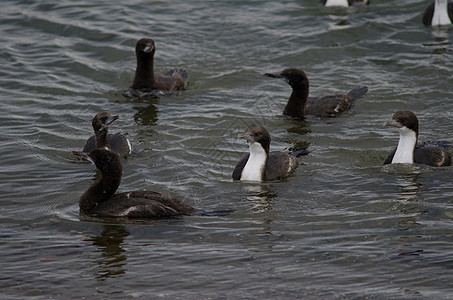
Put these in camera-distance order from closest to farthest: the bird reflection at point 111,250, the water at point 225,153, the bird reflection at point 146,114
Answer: the water at point 225,153 → the bird reflection at point 111,250 → the bird reflection at point 146,114

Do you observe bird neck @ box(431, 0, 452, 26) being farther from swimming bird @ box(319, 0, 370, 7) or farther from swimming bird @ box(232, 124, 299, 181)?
swimming bird @ box(232, 124, 299, 181)

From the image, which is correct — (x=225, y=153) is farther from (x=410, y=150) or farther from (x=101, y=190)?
(x=101, y=190)

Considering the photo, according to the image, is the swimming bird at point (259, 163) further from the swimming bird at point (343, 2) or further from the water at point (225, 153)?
the swimming bird at point (343, 2)

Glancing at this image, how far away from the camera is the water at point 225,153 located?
791 cm

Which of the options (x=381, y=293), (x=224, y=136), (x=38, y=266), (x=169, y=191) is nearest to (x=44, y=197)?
(x=169, y=191)

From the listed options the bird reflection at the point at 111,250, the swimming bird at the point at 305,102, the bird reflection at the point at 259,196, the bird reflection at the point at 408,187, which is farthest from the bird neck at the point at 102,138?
the bird reflection at the point at 408,187

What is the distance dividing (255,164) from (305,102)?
3.64 meters

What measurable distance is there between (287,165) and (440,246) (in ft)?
11.8

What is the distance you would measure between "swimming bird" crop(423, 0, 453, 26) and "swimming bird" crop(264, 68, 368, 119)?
5914 millimetres

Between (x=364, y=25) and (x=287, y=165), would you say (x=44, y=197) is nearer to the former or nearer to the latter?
(x=287, y=165)

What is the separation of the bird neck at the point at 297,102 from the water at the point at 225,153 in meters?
0.20

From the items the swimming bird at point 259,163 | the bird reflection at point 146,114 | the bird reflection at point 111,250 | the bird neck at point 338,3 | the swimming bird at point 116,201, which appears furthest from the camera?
the bird neck at point 338,3

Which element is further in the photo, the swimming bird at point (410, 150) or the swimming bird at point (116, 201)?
the swimming bird at point (410, 150)

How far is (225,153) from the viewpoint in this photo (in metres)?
12.7
